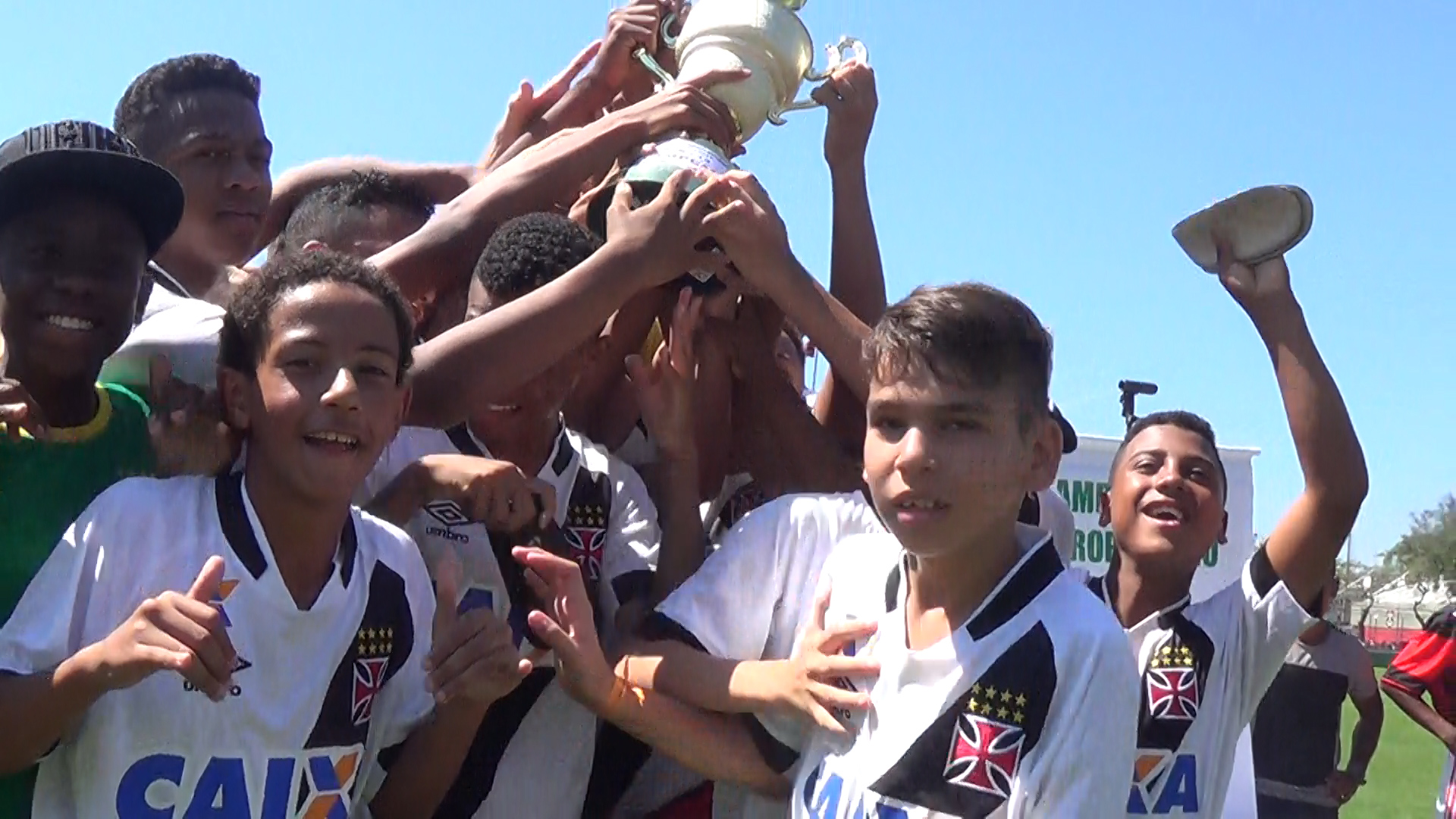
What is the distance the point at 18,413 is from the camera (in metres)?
1.81

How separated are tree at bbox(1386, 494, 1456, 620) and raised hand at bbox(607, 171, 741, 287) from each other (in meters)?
59.8

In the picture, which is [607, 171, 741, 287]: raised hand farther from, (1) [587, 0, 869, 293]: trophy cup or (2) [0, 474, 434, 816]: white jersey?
(2) [0, 474, 434, 816]: white jersey

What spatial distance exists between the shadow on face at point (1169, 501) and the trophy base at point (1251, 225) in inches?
25.2

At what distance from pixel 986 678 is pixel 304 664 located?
3.08 feet

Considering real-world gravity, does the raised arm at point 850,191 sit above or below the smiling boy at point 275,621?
above

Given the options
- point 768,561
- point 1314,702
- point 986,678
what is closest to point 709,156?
point 768,561

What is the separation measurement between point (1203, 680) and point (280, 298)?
186cm

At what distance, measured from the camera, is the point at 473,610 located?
2135 mm

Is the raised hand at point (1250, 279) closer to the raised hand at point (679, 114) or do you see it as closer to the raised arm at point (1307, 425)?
the raised arm at point (1307, 425)

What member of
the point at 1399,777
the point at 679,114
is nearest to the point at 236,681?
the point at 679,114

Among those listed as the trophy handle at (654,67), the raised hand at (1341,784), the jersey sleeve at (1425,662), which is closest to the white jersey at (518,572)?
the trophy handle at (654,67)

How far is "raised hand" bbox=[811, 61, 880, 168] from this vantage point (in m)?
2.93

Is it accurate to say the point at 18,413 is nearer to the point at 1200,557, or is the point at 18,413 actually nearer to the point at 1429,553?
the point at 1200,557

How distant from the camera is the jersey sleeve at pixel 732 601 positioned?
2.30 m
